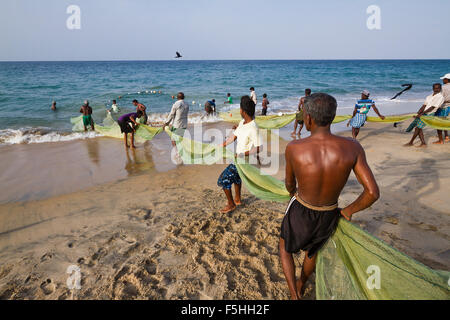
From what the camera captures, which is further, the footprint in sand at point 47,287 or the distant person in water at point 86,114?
the distant person in water at point 86,114

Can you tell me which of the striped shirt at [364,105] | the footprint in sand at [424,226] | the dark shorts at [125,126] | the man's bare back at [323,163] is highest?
the striped shirt at [364,105]

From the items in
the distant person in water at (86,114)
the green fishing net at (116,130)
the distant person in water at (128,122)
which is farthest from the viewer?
the distant person in water at (86,114)

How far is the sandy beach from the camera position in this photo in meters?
2.37

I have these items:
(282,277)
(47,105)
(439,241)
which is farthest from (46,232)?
(47,105)

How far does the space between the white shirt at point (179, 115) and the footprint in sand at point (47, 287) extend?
424cm

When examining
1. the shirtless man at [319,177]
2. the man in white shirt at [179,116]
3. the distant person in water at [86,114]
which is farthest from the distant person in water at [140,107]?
the shirtless man at [319,177]

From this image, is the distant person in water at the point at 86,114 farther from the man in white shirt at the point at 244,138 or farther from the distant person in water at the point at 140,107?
the man in white shirt at the point at 244,138

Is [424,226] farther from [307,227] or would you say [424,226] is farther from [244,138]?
[244,138]

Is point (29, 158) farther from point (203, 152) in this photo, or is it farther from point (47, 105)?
point (47, 105)

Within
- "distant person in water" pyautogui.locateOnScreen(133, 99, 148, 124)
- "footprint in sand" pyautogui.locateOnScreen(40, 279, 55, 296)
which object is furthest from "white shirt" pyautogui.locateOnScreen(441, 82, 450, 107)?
"footprint in sand" pyautogui.locateOnScreen(40, 279, 55, 296)

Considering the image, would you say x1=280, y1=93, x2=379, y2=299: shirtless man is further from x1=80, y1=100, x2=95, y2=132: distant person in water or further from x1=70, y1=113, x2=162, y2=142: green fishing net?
x1=80, y1=100, x2=95, y2=132: distant person in water

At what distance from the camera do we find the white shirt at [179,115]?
19.8 feet
